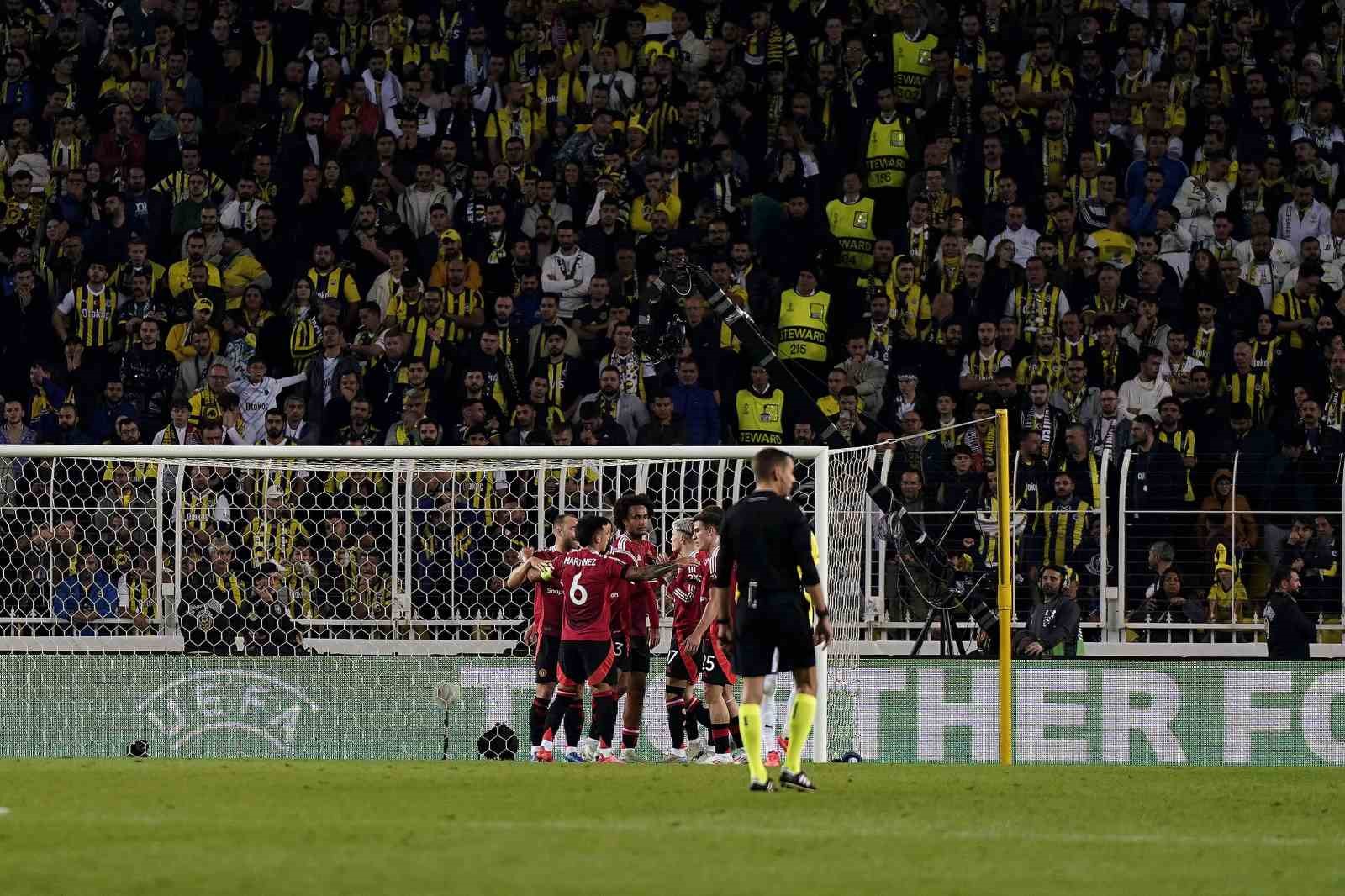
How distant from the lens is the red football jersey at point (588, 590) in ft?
46.4

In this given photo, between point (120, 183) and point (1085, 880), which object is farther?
point (120, 183)

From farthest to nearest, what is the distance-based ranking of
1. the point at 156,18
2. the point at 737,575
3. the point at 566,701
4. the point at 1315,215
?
the point at 156,18
the point at 1315,215
the point at 566,701
the point at 737,575

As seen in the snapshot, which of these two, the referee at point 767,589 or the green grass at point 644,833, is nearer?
the green grass at point 644,833

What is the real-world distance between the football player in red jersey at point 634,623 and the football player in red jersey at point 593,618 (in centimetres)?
10

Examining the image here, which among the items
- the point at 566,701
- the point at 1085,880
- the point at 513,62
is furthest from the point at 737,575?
the point at 513,62

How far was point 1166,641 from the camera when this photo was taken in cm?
1664

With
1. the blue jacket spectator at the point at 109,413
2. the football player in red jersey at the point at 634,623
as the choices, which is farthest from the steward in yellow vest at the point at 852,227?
the blue jacket spectator at the point at 109,413

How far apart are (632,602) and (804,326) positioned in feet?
19.4

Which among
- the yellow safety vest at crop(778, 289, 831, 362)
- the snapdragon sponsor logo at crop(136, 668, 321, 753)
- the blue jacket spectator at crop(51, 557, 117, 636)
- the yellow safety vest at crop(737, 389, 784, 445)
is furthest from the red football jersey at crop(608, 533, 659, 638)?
the yellow safety vest at crop(778, 289, 831, 362)

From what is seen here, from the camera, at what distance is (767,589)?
10492mm

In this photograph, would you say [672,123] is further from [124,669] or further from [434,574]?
[124,669]

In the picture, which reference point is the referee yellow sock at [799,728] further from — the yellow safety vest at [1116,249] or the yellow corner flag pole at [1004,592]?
the yellow safety vest at [1116,249]

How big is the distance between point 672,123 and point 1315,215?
21.8ft

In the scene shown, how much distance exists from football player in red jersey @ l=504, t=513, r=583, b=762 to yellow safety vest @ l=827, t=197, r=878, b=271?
656cm
